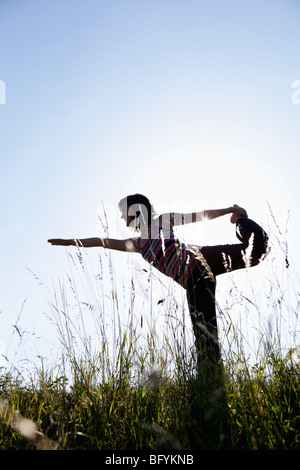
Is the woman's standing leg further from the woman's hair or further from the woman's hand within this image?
the woman's hair

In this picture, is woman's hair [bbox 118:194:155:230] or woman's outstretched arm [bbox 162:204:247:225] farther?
woman's hair [bbox 118:194:155:230]

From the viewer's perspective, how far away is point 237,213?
290 cm

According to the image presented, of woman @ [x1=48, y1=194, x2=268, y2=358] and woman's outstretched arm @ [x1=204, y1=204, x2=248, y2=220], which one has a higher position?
woman's outstretched arm @ [x1=204, y1=204, x2=248, y2=220]

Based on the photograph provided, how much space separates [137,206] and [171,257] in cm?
75

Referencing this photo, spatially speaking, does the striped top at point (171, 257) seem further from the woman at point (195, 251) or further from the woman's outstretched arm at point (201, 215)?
the woman's outstretched arm at point (201, 215)

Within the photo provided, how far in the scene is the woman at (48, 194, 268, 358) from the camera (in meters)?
2.37

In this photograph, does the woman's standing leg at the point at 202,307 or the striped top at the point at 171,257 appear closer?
the woman's standing leg at the point at 202,307

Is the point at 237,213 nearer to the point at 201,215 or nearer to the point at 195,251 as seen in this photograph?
A: the point at 201,215

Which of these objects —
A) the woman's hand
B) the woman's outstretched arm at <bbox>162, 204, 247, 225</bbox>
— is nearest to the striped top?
the woman's outstretched arm at <bbox>162, 204, 247, 225</bbox>

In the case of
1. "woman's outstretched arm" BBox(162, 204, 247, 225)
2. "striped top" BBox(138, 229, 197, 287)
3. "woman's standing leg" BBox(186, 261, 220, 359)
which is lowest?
"woman's standing leg" BBox(186, 261, 220, 359)

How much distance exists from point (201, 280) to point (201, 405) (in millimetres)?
1001

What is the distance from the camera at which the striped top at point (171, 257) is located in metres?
2.44

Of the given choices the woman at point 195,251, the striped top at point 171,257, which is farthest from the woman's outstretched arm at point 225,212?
the striped top at point 171,257

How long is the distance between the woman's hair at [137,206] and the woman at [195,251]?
13 mm
